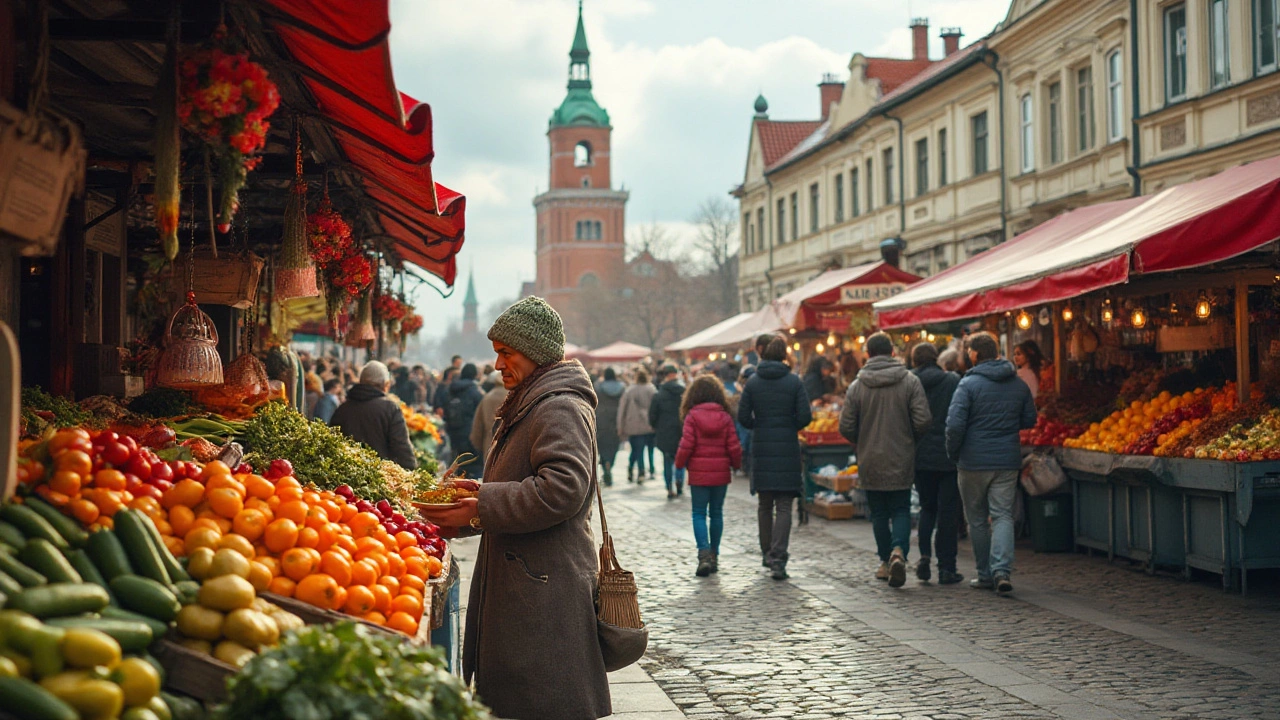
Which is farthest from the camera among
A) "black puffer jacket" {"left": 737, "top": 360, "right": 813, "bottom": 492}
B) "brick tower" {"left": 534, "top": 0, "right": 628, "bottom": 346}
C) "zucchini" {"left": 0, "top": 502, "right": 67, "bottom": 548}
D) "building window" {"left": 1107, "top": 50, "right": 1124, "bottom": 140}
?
"brick tower" {"left": 534, "top": 0, "right": 628, "bottom": 346}

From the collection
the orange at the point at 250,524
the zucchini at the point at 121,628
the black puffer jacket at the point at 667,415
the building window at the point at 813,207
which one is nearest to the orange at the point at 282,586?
the orange at the point at 250,524

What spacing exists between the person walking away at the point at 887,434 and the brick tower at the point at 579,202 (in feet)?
301

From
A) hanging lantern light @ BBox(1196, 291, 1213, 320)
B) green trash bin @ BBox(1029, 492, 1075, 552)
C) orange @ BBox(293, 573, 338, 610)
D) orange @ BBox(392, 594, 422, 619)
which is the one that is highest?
hanging lantern light @ BBox(1196, 291, 1213, 320)

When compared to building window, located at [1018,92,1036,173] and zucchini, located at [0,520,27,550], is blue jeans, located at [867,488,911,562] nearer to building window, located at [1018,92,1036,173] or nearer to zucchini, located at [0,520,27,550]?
zucchini, located at [0,520,27,550]

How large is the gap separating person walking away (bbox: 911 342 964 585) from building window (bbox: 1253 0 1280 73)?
27.4 ft

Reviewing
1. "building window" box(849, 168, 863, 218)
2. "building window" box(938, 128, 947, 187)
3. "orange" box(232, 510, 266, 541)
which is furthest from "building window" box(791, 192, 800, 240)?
"orange" box(232, 510, 266, 541)

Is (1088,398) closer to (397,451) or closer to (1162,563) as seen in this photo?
(1162,563)

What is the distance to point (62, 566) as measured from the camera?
314 cm

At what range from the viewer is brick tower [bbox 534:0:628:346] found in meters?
104

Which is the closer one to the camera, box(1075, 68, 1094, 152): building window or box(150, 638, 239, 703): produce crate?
box(150, 638, 239, 703): produce crate

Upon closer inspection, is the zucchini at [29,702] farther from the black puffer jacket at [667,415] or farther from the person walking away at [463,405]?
the black puffer jacket at [667,415]

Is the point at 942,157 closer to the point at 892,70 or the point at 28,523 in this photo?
the point at 892,70

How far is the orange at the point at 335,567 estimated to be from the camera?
3.96 meters

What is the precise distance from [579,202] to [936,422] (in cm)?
9797
